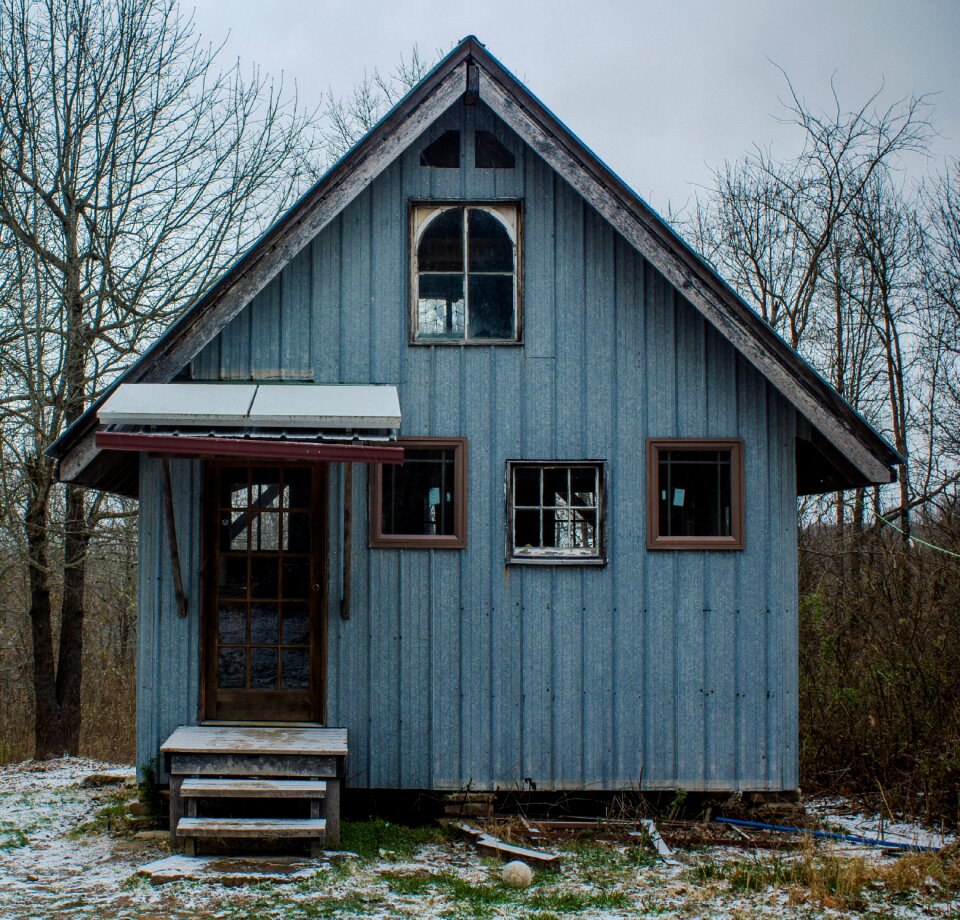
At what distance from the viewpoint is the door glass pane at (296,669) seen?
8.17 metres

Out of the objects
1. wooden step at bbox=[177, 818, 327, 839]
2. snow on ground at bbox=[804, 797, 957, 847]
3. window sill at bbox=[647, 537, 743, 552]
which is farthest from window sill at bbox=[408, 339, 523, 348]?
snow on ground at bbox=[804, 797, 957, 847]

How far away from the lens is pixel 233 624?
26.7 ft

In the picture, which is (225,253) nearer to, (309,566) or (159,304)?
(159,304)

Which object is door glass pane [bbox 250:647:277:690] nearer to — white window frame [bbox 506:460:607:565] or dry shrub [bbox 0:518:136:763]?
white window frame [bbox 506:460:607:565]

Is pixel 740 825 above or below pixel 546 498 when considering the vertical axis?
below

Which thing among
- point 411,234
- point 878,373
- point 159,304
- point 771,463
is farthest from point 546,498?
point 878,373

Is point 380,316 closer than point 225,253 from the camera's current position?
Yes

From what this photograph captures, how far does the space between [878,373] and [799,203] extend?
11.7ft

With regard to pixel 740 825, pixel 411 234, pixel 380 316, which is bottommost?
pixel 740 825

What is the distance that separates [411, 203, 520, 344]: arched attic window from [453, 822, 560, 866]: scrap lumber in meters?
3.85

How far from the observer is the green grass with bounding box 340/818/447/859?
714 cm

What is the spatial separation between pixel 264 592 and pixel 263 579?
106 millimetres

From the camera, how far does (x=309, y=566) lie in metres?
8.17

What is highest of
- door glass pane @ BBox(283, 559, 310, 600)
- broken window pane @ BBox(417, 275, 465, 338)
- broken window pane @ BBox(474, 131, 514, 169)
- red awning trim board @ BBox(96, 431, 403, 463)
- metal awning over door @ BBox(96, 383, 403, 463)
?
Answer: broken window pane @ BBox(474, 131, 514, 169)
